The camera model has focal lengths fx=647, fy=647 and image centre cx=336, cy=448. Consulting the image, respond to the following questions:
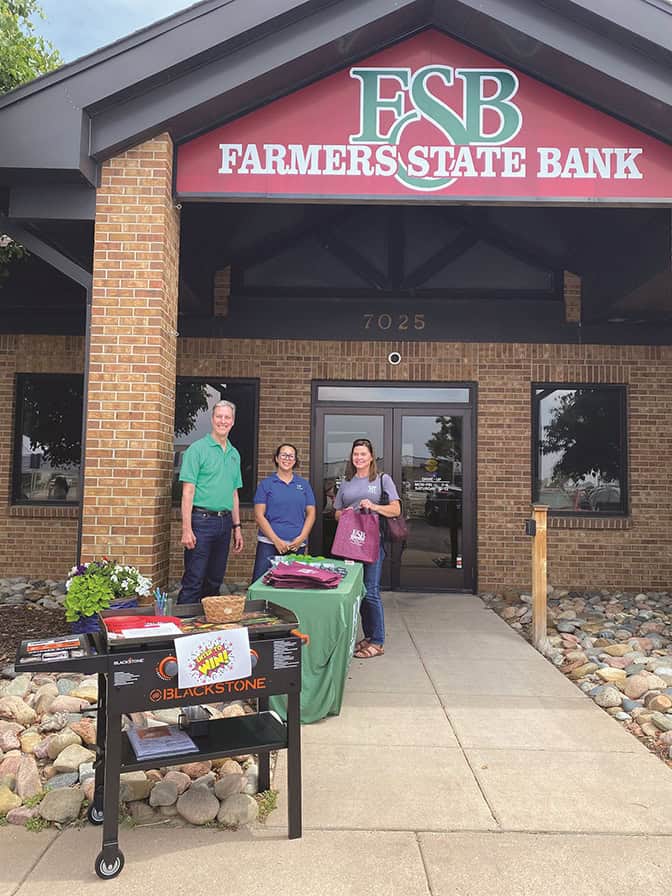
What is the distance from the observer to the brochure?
265 cm

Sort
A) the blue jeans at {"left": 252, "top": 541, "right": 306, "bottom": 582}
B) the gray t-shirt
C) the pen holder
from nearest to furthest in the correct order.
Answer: the pen holder < the gray t-shirt < the blue jeans at {"left": 252, "top": 541, "right": 306, "bottom": 582}

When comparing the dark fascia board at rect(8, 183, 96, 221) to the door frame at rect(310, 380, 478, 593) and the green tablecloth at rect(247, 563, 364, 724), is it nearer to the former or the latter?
the green tablecloth at rect(247, 563, 364, 724)

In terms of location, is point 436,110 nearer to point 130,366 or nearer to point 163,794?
point 130,366

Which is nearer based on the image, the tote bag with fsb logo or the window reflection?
the tote bag with fsb logo

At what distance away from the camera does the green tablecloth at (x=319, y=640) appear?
13.0 feet

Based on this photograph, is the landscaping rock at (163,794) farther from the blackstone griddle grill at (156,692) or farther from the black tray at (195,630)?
the black tray at (195,630)

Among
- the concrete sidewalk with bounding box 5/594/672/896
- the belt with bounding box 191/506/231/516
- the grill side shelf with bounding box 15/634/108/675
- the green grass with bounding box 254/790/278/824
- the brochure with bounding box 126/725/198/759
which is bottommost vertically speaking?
the concrete sidewalk with bounding box 5/594/672/896

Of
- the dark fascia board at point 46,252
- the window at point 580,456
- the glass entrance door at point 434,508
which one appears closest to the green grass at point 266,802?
the dark fascia board at point 46,252

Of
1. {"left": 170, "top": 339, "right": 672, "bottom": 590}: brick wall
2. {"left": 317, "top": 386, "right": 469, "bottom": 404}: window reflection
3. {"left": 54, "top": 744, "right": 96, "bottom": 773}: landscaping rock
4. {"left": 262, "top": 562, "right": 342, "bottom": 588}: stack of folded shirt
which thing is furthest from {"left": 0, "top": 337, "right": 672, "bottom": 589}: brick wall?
{"left": 54, "top": 744, "right": 96, "bottom": 773}: landscaping rock

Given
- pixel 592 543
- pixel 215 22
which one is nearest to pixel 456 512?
pixel 592 543

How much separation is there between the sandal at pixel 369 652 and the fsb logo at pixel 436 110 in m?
3.86

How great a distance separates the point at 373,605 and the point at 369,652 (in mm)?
409

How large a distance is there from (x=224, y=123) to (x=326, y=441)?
3934 mm

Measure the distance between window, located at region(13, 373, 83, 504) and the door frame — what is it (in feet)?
10.3
